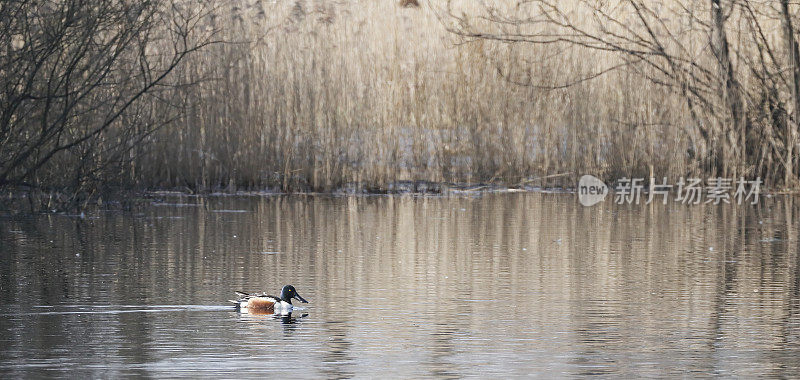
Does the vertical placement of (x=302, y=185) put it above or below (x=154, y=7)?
below

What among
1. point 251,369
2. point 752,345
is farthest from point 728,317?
point 251,369

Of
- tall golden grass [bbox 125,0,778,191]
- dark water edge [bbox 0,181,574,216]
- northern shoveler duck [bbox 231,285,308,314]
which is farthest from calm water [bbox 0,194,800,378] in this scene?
tall golden grass [bbox 125,0,778,191]

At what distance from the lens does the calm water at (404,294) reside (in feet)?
16.6

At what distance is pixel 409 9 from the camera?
21109 millimetres

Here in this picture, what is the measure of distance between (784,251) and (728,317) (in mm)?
3126

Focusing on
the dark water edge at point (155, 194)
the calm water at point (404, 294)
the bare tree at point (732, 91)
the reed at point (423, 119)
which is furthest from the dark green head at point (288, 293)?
the bare tree at point (732, 91)

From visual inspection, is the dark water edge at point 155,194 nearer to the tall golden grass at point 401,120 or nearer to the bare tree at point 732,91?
the tall golden grass at point 401,120

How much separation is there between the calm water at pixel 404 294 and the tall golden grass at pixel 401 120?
89.5 inches

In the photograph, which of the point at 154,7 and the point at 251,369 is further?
the point at 154,7

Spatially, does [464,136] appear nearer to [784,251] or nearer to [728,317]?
A: [784,251]

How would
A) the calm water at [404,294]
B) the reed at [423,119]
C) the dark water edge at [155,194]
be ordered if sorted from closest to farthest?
the calm water at [404,294] → the dark water edge at [155,194] → the reed at [423,119]

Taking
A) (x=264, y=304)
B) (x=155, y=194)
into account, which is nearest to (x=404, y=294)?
(x=264, y=304)

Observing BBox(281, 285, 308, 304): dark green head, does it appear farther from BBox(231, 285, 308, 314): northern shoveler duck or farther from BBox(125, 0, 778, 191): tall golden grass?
BBox(125, 0, 778, 191): tall golden grass

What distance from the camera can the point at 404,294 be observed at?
6.84 meters
